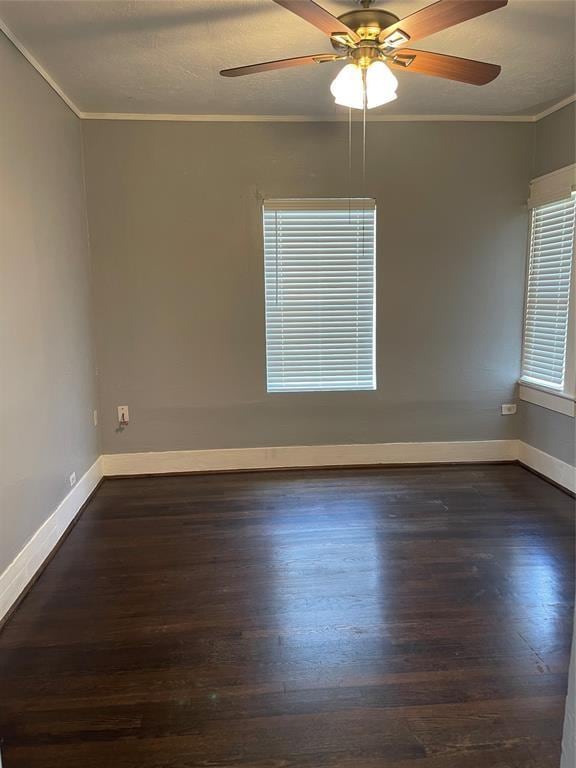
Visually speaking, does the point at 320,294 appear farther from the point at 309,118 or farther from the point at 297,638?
the point at 297,638

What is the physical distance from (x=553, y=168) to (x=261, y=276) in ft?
7.49

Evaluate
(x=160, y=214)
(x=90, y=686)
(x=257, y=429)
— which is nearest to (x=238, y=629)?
(x=90, y=686)

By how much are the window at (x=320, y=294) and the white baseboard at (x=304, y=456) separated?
0.53m

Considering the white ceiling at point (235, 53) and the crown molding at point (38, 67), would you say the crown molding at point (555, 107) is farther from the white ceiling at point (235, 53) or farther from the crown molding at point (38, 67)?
the crown molding at point (38, 67)

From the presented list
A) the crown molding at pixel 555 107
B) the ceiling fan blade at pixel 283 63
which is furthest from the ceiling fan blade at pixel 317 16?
Result: the crown molding at pixel 555 107

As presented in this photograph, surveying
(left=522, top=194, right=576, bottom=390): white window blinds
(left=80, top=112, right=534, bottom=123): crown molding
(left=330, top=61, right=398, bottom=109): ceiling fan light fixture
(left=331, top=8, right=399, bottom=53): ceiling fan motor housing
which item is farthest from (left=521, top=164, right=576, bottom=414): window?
(left=331, top=8, right=399, bottom=53): ceiling fan motor housing

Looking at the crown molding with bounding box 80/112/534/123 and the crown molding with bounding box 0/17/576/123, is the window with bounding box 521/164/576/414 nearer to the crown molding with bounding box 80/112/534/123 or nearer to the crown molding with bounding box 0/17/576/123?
the crown molding with bounding box 0/17/576/123

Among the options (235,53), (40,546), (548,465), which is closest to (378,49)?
(235,53)

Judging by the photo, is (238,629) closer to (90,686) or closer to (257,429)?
(90,686)

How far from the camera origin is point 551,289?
12.1 ft

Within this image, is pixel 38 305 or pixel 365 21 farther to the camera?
pixel 38 305

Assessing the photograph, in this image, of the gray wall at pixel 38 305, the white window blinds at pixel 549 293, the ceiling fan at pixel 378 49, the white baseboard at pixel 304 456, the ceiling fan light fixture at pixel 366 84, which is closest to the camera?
the ceiling fan at pixel 378 49

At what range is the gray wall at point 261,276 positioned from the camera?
12.2 feet

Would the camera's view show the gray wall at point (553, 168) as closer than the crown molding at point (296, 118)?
Yes
